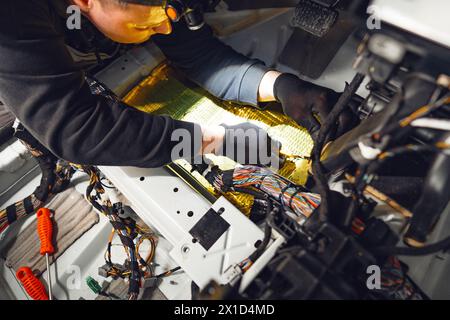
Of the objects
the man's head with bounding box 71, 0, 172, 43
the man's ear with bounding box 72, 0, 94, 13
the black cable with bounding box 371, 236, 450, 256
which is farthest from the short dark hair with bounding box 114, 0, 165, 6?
the black cable with bounding box 371, 236, 450, 256

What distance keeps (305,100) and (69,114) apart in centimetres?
69

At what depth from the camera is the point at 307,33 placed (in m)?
1.41

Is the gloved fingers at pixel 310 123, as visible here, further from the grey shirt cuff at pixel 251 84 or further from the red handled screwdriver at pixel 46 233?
the red handled screwdriver at pixel 46 233

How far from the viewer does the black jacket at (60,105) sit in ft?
2.74

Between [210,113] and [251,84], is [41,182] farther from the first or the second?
[251,84]

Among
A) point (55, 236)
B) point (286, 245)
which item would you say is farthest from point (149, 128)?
point (55, 236)

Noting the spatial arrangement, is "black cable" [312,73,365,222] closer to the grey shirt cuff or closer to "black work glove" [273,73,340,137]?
"black work glove" [273,73,340,137]

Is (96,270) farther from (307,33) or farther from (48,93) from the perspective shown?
(307,33)

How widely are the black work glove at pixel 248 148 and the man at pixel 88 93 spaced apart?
0.02 metres

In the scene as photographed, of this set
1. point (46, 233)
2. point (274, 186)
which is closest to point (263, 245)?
point (274, 186)

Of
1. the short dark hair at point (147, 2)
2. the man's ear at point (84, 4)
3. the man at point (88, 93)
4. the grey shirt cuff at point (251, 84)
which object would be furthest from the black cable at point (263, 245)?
the man's ear at point (84, 4)

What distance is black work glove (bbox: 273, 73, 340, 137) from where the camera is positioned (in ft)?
3.57

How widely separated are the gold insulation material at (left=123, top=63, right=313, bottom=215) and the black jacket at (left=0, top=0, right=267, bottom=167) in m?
0.21

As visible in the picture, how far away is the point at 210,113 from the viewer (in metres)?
1.32
